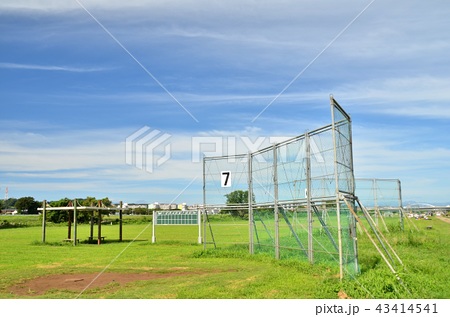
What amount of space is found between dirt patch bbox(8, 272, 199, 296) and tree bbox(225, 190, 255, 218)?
216 inches

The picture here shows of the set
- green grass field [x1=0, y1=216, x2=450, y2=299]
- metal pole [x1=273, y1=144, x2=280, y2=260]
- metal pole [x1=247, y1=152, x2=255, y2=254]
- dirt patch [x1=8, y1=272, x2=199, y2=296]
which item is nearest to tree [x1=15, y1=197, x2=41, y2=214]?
green grass field [x1=0, y1=216, x2=450, y2=299]

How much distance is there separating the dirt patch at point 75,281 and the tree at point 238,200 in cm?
549

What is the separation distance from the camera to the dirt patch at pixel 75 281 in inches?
424

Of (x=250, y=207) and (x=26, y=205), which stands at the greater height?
(x=26, y=205)

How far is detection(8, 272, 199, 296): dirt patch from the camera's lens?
10.8m

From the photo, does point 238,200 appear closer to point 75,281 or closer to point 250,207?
point 250,207

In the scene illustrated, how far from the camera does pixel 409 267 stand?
11.3 m

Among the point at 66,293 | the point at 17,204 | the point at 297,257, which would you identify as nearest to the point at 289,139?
the point at 297,257

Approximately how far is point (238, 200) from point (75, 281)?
311 inches

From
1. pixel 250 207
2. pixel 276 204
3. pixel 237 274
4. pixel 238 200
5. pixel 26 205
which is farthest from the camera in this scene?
pixel 26 205

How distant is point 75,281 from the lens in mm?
12000

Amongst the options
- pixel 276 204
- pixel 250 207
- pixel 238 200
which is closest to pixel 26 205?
pixel 238 200

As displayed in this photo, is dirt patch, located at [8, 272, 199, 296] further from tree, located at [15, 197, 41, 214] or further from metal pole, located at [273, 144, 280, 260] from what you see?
tree, located at [15, 197, 41, 214]

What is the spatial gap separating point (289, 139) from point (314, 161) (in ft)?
5.76
